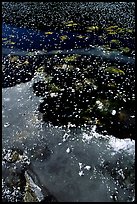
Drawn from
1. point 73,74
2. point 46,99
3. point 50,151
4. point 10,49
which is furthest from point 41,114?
point 10,49

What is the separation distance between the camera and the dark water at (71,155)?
9930 mm

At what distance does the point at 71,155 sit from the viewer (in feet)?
37.9

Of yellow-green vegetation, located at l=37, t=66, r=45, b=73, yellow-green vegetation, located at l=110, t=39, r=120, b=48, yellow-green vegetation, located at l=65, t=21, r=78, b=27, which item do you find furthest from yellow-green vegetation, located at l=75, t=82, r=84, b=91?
yellow-green vegetation, located at l=65, t=21, r=78, b=27

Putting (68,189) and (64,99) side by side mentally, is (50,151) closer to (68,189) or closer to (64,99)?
(68,189)

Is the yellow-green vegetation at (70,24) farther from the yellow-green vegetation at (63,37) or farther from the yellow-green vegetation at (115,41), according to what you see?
the yellow-green vegetation at (115,41)

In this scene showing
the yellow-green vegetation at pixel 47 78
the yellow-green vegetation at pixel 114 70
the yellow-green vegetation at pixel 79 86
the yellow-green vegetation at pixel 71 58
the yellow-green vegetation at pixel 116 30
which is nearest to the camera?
the yellow-green vegetation at pixel 79 86

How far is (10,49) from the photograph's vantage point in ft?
78.7

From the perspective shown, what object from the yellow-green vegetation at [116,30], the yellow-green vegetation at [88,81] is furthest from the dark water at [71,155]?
the yellow-green vegetation at [116,30]

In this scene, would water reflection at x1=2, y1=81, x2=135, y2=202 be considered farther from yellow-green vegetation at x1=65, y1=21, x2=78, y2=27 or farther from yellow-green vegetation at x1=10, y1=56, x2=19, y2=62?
yellow-green vegetation at x1=65, y1=21, x2=78, y2=27

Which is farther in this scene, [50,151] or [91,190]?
[50,151]

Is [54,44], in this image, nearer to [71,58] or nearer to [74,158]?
[71,58]

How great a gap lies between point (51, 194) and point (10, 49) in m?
17.1

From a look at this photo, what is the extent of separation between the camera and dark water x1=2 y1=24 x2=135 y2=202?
9.93 metres

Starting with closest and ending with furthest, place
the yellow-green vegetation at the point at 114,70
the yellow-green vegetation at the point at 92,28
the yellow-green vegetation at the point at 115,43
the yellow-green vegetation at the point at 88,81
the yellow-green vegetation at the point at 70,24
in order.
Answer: the yellow-green vegetation at the point at 88,81 → the yellow-green vegetation at the point at 114,70 → the yellow-green vegetation at the point at 115,43 → the yellow-green vegetation at the point at 92,28 → the yellow-green vegetation at the point at 70,24
